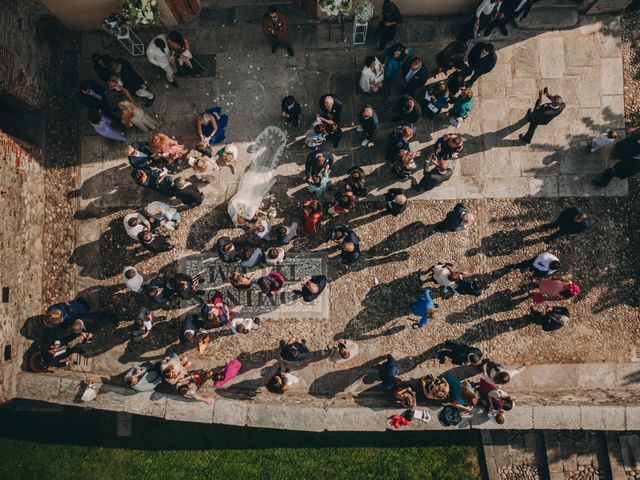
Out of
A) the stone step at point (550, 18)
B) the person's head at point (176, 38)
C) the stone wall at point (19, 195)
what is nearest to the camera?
the person's head at point (176, 38)

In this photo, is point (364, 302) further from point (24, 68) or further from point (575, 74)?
point (24, 68)

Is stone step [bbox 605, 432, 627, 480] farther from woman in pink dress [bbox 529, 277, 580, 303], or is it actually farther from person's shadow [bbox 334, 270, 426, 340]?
person's shadow [bbox 334, 270, 426, 340]

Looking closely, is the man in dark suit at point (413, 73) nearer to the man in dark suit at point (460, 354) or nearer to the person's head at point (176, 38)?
the person's head at point (176, 38)

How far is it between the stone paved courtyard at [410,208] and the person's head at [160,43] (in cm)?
110

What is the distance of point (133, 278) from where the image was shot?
27.5ft

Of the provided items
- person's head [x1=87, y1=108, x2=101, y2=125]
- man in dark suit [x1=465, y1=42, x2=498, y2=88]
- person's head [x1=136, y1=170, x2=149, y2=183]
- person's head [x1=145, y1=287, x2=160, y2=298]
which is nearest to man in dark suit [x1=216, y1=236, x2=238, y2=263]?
person's head [x1=145, y1=287, x2=160, y2=298]

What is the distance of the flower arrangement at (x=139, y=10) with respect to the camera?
838cm

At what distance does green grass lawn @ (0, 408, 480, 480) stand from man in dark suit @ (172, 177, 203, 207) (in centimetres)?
498

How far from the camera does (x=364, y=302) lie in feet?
31.2

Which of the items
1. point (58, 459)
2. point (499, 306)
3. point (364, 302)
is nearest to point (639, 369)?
point (499, 306)

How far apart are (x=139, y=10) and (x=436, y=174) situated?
6793mm

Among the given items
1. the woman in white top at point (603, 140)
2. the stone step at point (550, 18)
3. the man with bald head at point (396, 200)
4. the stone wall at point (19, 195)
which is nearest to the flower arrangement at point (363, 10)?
the man with bald head at point (396, 200)

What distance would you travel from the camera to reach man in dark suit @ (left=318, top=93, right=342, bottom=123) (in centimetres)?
827

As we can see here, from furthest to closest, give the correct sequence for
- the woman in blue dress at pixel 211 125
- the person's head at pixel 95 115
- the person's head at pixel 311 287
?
the woman in blue dress at pixel 211 125
the person's head at pixel 95 115
the person's head at pixel 311 287
